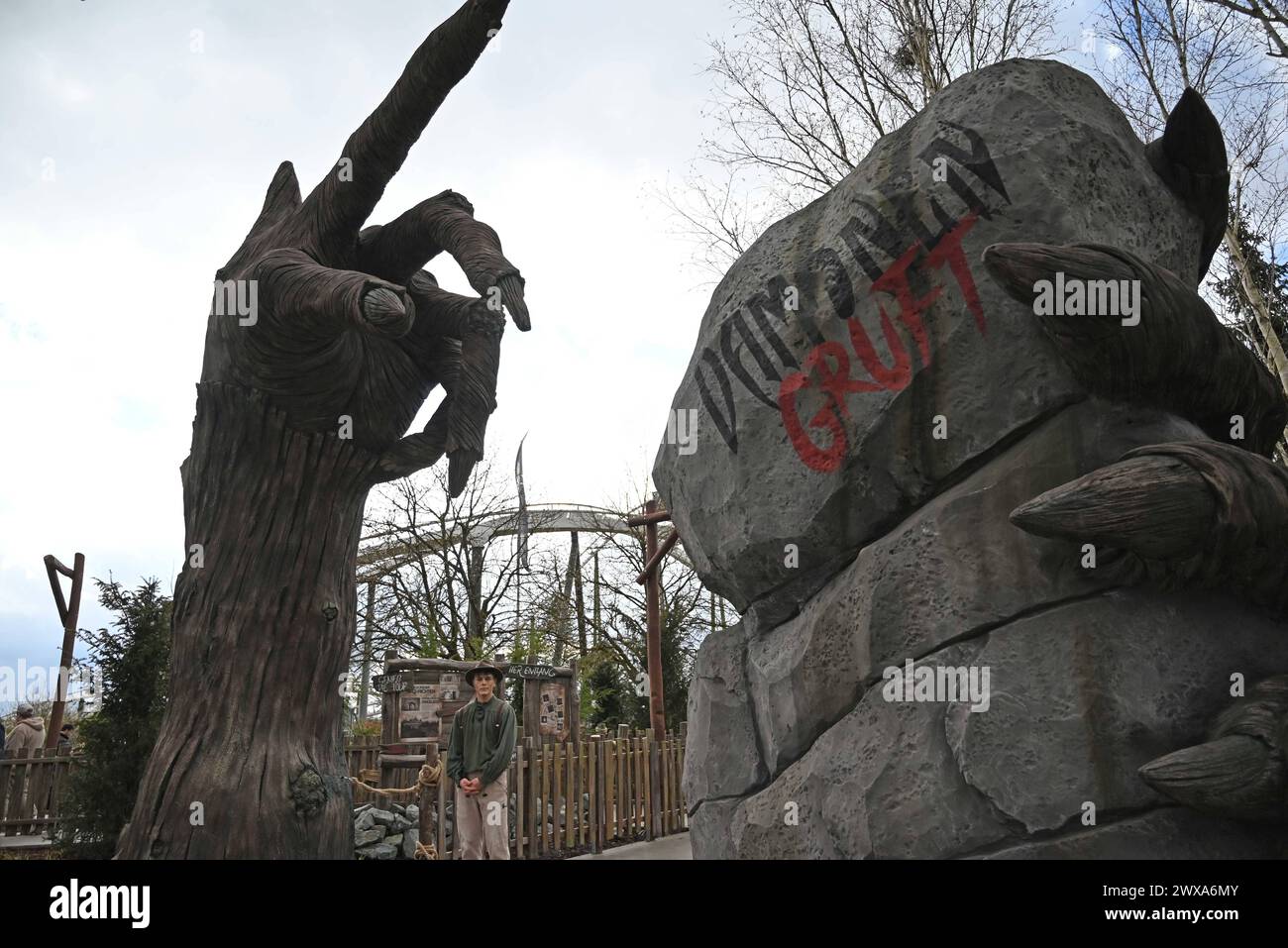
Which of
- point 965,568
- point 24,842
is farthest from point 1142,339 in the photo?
point 24,842

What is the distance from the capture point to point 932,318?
251cm

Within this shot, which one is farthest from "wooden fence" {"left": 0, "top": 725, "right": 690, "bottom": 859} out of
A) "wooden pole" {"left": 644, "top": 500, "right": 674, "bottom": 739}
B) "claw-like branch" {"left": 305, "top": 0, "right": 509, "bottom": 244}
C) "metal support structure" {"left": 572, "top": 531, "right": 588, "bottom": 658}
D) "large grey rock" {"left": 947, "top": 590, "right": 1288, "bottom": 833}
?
"metal support structure" {"left": 572, "top": 531, "right": 588, "bottom": 658}

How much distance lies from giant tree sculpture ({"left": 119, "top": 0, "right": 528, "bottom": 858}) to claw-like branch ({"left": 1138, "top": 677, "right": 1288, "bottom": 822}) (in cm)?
165

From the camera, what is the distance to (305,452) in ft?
7.68

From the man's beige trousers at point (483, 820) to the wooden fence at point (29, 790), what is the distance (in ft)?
23.8

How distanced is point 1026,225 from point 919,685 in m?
1.23

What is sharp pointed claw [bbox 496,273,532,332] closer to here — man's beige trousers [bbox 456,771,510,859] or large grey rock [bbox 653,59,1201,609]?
large grey rock [bbox 653,59,1201,609]

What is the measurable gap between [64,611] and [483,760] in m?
8.57

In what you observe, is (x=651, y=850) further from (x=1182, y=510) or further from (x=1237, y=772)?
(x=1182, y=510)

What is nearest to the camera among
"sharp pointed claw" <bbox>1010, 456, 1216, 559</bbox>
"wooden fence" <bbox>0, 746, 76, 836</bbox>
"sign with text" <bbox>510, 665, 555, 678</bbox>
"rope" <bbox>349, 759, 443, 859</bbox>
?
"sharp pointed claw" <bbox>1010, 456, 1216, 559</bbox>

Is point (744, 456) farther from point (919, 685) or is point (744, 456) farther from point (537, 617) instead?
point (537, 617)

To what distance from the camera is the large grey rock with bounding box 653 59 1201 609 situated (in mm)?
2428

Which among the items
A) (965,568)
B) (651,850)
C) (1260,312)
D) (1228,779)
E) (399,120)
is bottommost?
(651,850)
